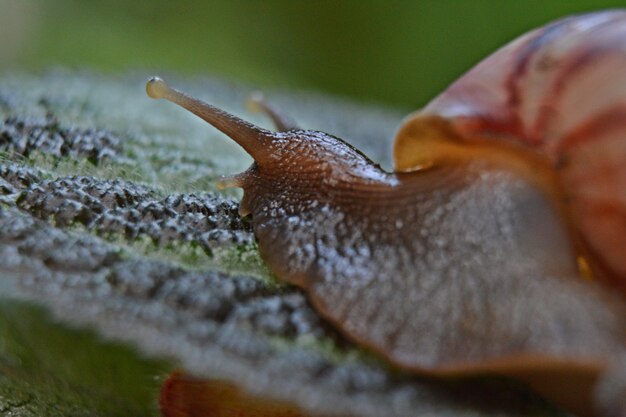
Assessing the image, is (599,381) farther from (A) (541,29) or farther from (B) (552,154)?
(A) (541,29)

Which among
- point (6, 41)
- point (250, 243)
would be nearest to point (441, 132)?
point (250, 243)

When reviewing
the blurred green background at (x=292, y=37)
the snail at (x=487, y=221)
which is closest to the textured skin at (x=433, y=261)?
the snail at (x=487, y=221)

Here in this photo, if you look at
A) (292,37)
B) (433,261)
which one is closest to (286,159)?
(433,261)

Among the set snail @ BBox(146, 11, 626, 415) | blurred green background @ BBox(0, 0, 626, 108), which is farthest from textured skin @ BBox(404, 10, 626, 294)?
blurred green background @ BBox(0, 0, 626, 108)

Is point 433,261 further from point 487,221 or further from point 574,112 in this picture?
point 574,112

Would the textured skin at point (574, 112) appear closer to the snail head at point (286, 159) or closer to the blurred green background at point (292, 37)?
the snail head at point (286, 159)

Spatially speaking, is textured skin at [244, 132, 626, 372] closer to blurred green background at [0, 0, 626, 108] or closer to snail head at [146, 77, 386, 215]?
snail head at [146, 77, 386, 215]
